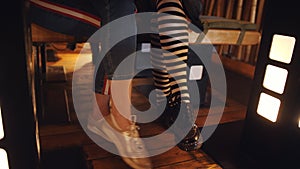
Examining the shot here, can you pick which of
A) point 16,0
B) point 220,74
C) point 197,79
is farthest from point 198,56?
point 16,0

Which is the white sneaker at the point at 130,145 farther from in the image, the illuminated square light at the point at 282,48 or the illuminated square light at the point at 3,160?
the illuminated square light at the point at 282,48

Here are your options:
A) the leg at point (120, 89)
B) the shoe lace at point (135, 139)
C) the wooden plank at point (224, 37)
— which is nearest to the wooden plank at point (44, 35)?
the leg at point (120, 89)

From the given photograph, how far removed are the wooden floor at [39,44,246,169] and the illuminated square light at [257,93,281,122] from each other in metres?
0.25

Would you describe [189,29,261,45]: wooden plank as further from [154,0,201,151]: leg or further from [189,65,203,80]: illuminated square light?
[154,0,201,151]: leg

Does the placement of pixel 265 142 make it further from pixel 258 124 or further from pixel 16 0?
pixel 16 0

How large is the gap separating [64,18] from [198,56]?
2.58 feet

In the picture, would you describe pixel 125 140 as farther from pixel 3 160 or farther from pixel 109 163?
pixel 3 160

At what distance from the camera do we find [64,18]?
763 millimetres

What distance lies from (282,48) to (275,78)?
0.34 feet

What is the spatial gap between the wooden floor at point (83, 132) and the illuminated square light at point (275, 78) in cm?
34

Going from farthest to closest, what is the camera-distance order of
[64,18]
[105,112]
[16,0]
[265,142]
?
[105,112] < [265,142] < [64,18] < [16,0]

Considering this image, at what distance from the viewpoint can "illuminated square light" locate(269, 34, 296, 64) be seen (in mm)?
784

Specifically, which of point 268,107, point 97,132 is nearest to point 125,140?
point 97,132

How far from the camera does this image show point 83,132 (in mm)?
1043
